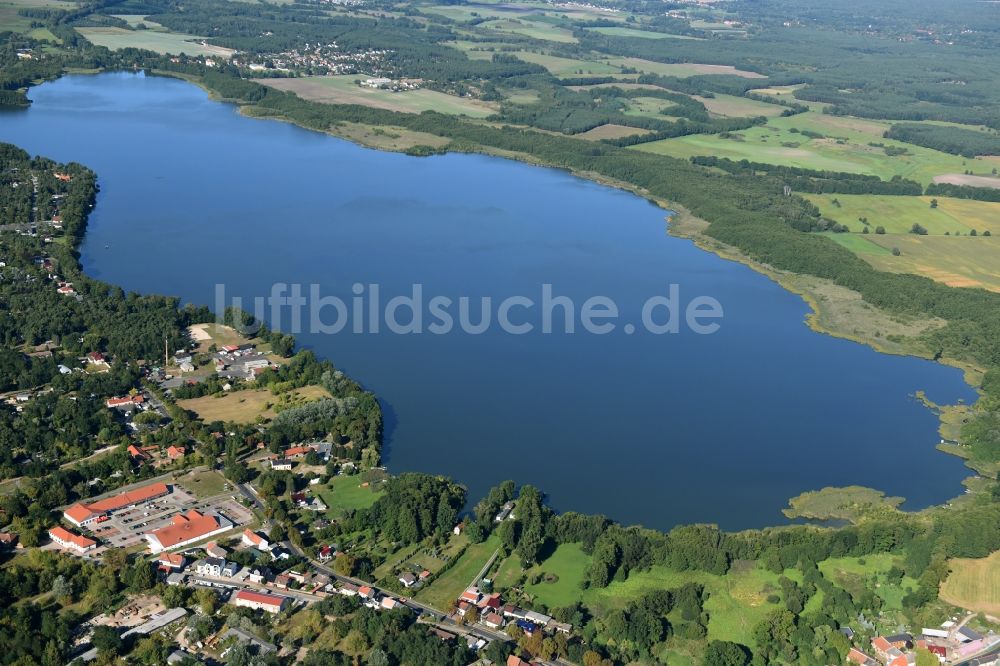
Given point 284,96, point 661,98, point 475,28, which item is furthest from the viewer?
point 475,28

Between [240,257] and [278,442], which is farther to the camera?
[240,257]

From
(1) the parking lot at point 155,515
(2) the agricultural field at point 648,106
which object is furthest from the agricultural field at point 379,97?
(1) the parking lot at point 155,515

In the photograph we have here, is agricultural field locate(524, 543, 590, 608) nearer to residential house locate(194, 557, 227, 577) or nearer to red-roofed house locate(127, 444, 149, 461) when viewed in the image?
residential house locate(194, 557, 227, 577)

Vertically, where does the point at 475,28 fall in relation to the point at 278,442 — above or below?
above

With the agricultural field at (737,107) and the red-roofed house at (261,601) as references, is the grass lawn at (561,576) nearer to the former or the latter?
the red-roofed house at (261,601)

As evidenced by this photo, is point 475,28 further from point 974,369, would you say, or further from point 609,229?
point 974,369

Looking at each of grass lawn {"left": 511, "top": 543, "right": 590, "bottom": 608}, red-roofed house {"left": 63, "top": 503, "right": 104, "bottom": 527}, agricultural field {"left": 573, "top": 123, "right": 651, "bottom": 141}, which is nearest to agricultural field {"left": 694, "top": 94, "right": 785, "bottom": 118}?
agricultural field {"left": 573, "top": 123, "right": 651, "bottom": 141}

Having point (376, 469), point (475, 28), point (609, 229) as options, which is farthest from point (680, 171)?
point (475, 28)

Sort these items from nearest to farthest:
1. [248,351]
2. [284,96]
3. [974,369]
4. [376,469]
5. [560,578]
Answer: [560,578], [376,469], [248,351], [974,369], [284,96]
